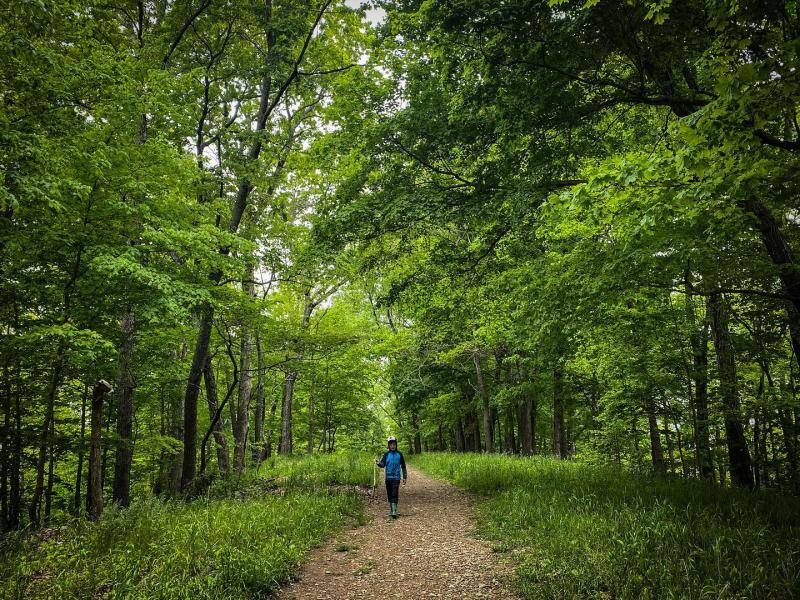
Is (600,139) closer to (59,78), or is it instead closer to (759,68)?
(759,68)

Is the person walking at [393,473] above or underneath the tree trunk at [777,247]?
underneath

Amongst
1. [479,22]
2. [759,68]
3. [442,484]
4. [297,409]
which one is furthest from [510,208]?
[297,409]

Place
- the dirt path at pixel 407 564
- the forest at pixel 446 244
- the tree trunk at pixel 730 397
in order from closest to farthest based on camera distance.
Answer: the forest at pixel 446 244 → the dirt path at pixel 407 564 → the tree trunk at pixel 730 397

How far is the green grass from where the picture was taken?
4.08 meters

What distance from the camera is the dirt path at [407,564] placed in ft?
17.2

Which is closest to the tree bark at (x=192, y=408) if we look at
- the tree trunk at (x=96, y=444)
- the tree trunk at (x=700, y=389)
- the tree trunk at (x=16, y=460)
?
the tree trunk at (x=16, y=460)

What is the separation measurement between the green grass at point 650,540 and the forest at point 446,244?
4 cm

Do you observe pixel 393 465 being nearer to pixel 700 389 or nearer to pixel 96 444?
pixel 96 444

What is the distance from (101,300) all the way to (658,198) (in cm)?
952

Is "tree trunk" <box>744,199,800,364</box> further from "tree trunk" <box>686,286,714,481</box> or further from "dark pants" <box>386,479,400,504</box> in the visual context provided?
"dark pants" <box>386,479,400,504</box>

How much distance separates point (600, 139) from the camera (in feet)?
24.6

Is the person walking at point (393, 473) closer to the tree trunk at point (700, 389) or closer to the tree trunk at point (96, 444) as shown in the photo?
the tree trunk at point (96, 444)

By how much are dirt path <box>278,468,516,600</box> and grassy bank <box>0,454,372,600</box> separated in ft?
1.42

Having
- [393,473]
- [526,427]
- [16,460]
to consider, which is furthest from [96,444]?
[526,427]
